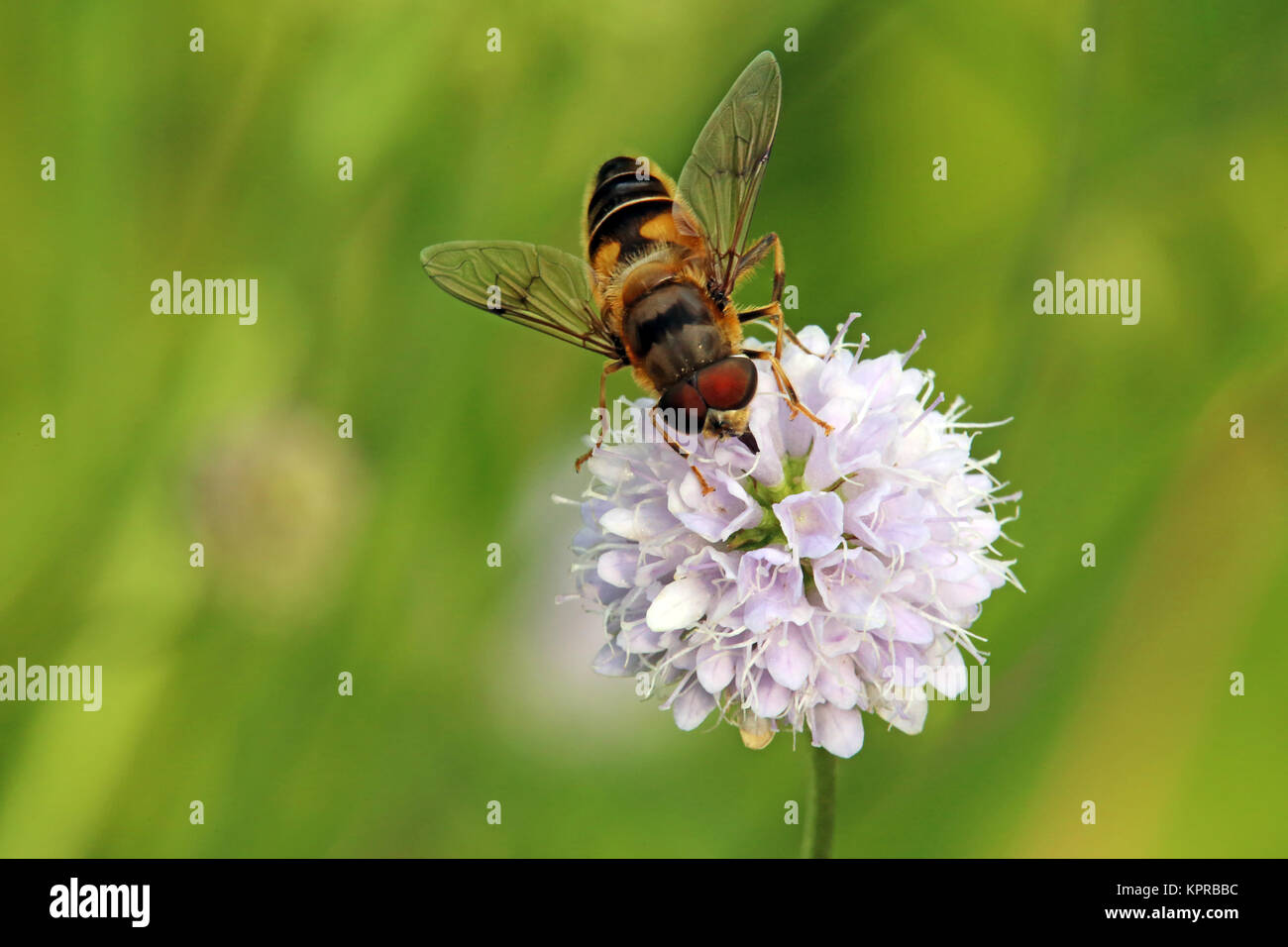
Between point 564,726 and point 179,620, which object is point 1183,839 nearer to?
point 564,726

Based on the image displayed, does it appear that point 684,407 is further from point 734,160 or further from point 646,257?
point 734,160

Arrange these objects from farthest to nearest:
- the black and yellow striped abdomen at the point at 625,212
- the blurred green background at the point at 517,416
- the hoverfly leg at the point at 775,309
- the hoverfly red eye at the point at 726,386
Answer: the blurred green background at the point at 517,416 < the black and yellow striped abdomen at the point at 625,212 < the hoverfly leg at the point at 775,309 < the hoverfly red eye at the point at 726,386

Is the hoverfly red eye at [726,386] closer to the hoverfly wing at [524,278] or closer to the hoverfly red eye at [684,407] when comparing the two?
the hoverfly red eye at [684,407]

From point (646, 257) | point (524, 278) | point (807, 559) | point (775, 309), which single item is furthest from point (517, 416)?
point (807, 559)

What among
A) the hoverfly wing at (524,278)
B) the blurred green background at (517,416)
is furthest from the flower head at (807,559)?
the blurred green background at (517,416)

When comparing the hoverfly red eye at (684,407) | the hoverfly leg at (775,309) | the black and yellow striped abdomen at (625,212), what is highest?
the black and yellow striped abdomen at (625,212)

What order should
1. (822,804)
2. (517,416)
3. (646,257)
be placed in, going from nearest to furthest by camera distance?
(822,804) → (646,257) → (517,416)
